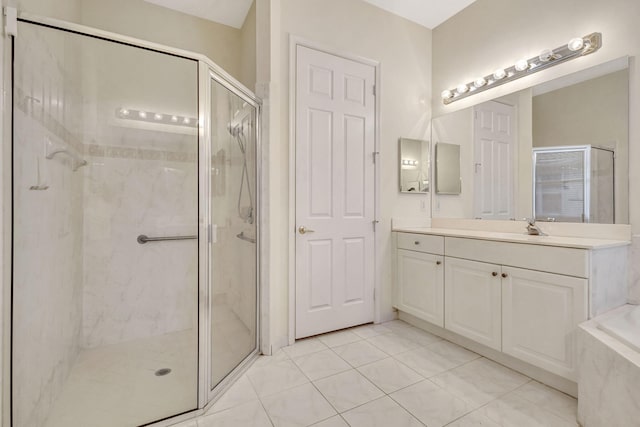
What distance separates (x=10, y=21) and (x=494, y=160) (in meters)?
3.01

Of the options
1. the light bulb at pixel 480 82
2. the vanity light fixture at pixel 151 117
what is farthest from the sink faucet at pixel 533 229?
the vanity light fixture at pixel 151 117

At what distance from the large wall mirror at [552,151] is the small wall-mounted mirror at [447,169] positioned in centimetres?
6

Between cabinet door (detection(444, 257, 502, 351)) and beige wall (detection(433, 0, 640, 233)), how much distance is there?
0.85 meters

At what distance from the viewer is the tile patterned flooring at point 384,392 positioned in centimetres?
142

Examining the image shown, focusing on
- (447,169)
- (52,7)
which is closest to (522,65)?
(447,169)

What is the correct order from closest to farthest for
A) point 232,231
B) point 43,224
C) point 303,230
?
point 43,224, point 232,231, point 303,230

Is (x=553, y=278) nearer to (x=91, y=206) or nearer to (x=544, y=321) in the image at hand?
(x=544, y=321)

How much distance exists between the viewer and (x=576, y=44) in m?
1.85

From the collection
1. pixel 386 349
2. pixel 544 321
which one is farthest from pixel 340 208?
pixel 544 321

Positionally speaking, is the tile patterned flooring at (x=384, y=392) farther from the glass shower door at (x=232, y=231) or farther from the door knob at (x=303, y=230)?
the door knob at (x=303, y=230)

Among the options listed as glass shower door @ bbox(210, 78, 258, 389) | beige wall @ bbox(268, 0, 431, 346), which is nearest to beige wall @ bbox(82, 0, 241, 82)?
beige wall @ bbox(268, 0, 431, 346)

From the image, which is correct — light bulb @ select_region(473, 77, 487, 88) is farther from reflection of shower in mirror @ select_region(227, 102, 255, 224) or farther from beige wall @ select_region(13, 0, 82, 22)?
Result: beige wall @ select_region(13, 0, 82, 22)

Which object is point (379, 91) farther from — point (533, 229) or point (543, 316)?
point (543, 316)

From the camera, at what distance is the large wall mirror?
1750 millimetres
